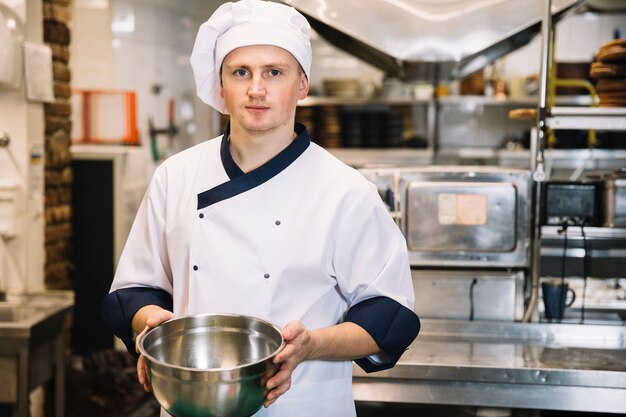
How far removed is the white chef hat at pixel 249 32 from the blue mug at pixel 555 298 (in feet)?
5.09

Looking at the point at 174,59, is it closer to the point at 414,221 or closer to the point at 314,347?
the point at 414,221

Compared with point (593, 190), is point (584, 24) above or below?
above

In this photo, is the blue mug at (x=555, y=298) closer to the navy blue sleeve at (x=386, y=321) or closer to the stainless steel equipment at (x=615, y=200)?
the stainless steel equipment at (x=615, y=200)

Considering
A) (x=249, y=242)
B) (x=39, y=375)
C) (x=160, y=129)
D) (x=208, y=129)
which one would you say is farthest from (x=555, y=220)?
(x=208, y=129)

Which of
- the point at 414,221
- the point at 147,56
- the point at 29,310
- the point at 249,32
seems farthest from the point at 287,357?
the point at 147,56

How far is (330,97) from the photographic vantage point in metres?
5.93

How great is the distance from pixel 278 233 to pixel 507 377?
114cm

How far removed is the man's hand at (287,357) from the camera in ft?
4.12

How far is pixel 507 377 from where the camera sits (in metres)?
2.29

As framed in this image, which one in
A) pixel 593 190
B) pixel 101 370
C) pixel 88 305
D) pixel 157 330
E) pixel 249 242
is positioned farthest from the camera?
pixel 88 305

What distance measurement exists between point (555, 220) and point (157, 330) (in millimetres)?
1706

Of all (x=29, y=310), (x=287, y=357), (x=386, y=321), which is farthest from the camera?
(x=29, y=310)

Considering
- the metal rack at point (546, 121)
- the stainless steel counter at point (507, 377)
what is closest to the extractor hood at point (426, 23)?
the metal rack at point (546, 121)

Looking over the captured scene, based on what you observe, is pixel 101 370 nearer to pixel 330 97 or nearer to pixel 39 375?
pixel 39 375
